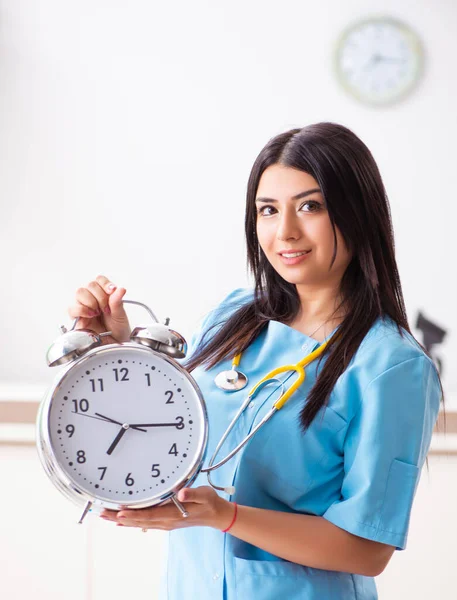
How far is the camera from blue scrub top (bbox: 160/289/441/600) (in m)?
1.14

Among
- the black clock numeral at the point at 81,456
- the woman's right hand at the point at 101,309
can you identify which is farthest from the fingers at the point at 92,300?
the black clock numeral at the point at 81,456

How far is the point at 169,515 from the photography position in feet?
3.30

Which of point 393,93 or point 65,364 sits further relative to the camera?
point 393,93

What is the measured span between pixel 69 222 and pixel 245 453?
1780mm

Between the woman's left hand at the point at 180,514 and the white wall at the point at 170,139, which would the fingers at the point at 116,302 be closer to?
the woman's left hand at the point at 180,514

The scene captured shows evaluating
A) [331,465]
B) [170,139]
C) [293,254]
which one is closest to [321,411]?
[331,465]

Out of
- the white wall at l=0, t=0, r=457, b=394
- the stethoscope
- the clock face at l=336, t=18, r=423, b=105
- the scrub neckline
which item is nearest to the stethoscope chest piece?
the stethoscope

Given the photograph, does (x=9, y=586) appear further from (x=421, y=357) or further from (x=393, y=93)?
(x=393, y=93)

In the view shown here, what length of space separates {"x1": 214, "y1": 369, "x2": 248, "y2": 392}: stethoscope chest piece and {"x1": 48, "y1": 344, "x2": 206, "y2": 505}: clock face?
21 cm

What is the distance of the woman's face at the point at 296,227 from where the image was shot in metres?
1.21

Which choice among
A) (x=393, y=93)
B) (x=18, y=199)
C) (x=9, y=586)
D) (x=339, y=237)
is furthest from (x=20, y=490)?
(x=393, y=93)

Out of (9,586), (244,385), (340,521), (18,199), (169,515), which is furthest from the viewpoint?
(18,199)

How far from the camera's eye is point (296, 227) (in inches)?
48.0

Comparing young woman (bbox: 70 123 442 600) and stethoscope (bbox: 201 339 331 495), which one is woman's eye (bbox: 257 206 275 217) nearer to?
young woman (bbox: 70 123 442 600)
